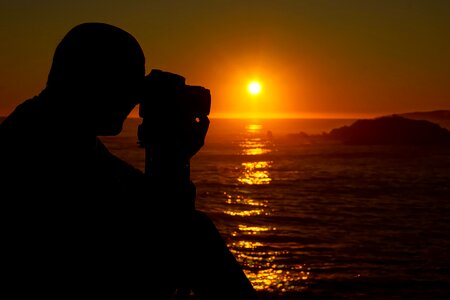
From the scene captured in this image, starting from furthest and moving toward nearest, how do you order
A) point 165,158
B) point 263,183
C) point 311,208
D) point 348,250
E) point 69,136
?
point 263,183
point 311,208
point 348,250
point 165,158
point 69,136

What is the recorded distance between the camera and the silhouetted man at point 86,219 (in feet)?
4.40

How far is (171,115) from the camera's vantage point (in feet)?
5.03

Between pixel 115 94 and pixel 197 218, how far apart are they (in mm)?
459

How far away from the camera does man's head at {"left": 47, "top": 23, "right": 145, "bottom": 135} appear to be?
150 centimetres

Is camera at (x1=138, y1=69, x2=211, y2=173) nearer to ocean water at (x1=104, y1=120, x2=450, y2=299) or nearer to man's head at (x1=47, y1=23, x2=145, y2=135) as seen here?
man's head at (x1=47, y1=23, x2=145, y2=135)

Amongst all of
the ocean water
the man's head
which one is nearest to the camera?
the man's head

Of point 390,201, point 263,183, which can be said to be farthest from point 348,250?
point 263,183

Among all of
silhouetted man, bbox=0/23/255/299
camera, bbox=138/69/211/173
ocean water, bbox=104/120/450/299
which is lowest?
ocean water, bbox=104/120/450/299

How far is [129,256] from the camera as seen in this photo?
1370 mm

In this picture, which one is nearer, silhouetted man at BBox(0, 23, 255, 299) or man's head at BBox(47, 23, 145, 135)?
silhouetted man at BBox(0, 23, 255, 299)

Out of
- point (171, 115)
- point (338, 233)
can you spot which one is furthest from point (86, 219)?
point (338, 233)

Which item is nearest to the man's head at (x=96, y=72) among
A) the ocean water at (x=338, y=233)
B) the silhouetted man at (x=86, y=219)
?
the silhouetted man at (x=86, y=219)

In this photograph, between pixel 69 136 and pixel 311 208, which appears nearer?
pixel 69 136

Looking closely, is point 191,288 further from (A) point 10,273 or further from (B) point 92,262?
(A) point 10,273
